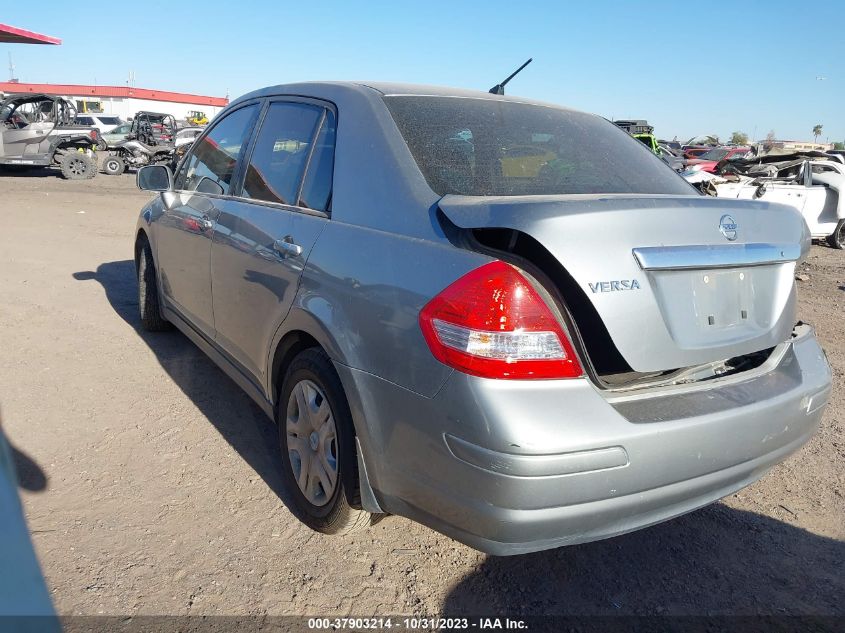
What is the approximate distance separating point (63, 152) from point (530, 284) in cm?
1862

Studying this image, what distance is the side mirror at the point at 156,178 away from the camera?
4402 mm

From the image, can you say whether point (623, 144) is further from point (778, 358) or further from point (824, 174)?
point (824, 174)

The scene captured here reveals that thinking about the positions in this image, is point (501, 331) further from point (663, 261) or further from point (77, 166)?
point (77, 166)

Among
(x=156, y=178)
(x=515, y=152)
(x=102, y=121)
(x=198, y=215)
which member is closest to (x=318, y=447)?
(x=515, y=152)

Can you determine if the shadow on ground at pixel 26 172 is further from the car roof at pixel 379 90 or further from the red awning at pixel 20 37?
the car roof at pixel 379 90

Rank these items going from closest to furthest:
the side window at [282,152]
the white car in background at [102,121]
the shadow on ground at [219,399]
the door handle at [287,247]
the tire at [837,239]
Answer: the door handle at [287,247], the side window at [282,152], the shadow on ground at [219,399], the tire at [837,239], the white car in background at [102,121]

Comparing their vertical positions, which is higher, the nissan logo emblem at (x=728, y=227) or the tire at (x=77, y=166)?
the nissan logo emblem at (x=728, y=227)

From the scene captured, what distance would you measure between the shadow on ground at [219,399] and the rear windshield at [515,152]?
1.60 meters

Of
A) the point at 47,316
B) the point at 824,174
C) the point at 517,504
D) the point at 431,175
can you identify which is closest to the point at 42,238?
the point at 47,316

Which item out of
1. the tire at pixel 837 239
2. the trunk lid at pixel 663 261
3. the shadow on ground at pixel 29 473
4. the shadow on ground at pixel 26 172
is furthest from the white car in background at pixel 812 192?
the shadow on ground at pixel 26 172

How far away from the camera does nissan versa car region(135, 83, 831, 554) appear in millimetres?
1823

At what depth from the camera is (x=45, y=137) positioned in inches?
654

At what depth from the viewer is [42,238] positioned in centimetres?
891

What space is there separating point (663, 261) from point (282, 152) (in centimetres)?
182
